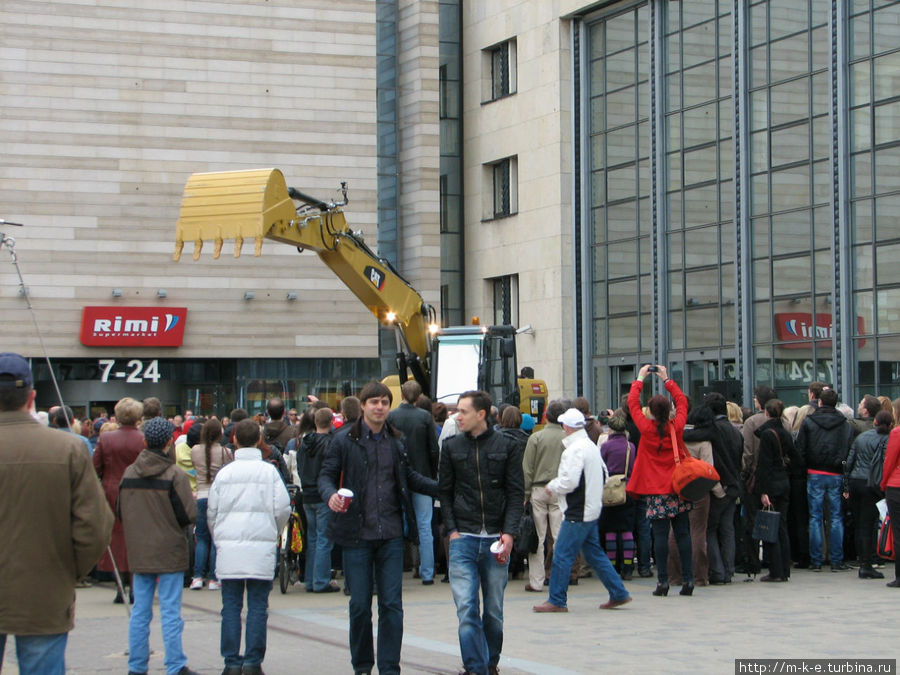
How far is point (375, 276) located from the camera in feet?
68.6

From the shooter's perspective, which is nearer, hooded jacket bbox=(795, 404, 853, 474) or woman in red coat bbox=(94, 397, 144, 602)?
woman in red coat bbox=(94, 397, 144, 602)

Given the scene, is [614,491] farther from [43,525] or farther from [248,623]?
[43,525]

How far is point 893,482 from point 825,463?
70.5 inches

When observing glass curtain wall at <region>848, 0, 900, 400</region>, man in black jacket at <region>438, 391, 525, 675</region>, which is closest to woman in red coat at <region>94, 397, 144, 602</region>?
man in black jacket at <region>438, 391, 525, 675</region>

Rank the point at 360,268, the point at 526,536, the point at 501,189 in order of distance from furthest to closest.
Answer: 1. the point at 501,189
2. the point at 360,268
3. the point at 526,536

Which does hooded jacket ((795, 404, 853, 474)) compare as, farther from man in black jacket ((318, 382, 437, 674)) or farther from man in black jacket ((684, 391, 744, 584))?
man in black jacket ((318, 382, 437, 674))

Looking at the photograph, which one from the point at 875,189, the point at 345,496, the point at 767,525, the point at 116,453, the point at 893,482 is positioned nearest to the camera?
the point at 345,496

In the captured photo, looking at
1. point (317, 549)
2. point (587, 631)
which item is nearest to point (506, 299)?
point (317, 549)

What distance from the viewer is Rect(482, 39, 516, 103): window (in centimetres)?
3925

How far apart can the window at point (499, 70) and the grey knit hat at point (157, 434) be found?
30868 millimetres

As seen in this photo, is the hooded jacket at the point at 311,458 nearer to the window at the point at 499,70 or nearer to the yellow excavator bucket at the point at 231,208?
the yellow excavator bucket at the point at 231,208

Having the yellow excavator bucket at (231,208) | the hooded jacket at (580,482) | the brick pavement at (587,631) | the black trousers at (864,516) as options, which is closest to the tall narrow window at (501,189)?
the yellow excavator bucket at (231,208)

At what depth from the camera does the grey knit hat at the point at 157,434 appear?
926cm

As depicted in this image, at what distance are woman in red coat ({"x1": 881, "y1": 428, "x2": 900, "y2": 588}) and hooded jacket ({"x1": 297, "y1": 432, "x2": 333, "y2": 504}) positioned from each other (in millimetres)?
5616
